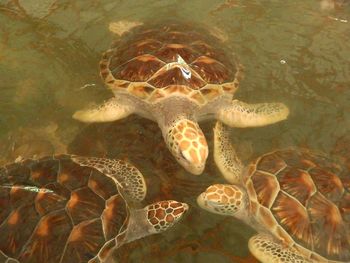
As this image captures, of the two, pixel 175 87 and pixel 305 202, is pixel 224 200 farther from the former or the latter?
pixel 175 87

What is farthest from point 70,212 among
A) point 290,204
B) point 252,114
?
point 252,114

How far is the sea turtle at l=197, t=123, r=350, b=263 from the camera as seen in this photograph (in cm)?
302

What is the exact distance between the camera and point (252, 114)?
404 centimetres

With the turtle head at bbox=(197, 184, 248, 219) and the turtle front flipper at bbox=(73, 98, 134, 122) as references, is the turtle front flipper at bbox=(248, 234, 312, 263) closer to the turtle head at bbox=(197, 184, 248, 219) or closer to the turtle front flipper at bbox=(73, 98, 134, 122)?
the turtle head at bbox=(197, 184, 248, 219)

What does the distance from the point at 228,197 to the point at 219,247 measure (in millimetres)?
413

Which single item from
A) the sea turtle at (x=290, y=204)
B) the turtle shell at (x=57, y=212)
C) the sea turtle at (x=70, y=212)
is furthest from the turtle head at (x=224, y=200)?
the turtle shell at (x=57, y=212)

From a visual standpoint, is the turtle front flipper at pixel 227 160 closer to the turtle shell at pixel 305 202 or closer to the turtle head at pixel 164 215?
the turtle shell at pixel 305 202

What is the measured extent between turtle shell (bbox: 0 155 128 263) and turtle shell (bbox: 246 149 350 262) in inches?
44.3

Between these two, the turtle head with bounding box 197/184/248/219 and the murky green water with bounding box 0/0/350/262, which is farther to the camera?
the murky green water with bounding box 0/0/350/262

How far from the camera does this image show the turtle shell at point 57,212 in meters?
2.77

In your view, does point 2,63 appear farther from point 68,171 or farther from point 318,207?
point 318,207

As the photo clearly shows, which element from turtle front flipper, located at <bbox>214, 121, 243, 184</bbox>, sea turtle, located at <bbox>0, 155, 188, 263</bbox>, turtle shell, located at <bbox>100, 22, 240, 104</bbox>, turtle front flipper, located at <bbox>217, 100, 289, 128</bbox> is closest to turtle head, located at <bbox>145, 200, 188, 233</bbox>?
sea turtle, located at <bbox>0, 155, 188, 263</bbox>

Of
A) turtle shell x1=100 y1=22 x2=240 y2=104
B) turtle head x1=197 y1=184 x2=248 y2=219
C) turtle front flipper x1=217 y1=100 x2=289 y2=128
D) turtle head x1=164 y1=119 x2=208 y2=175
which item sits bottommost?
turtle head x1=197 y1=184 x2=248 y2=219

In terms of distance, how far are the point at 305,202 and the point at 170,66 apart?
5.75ft
